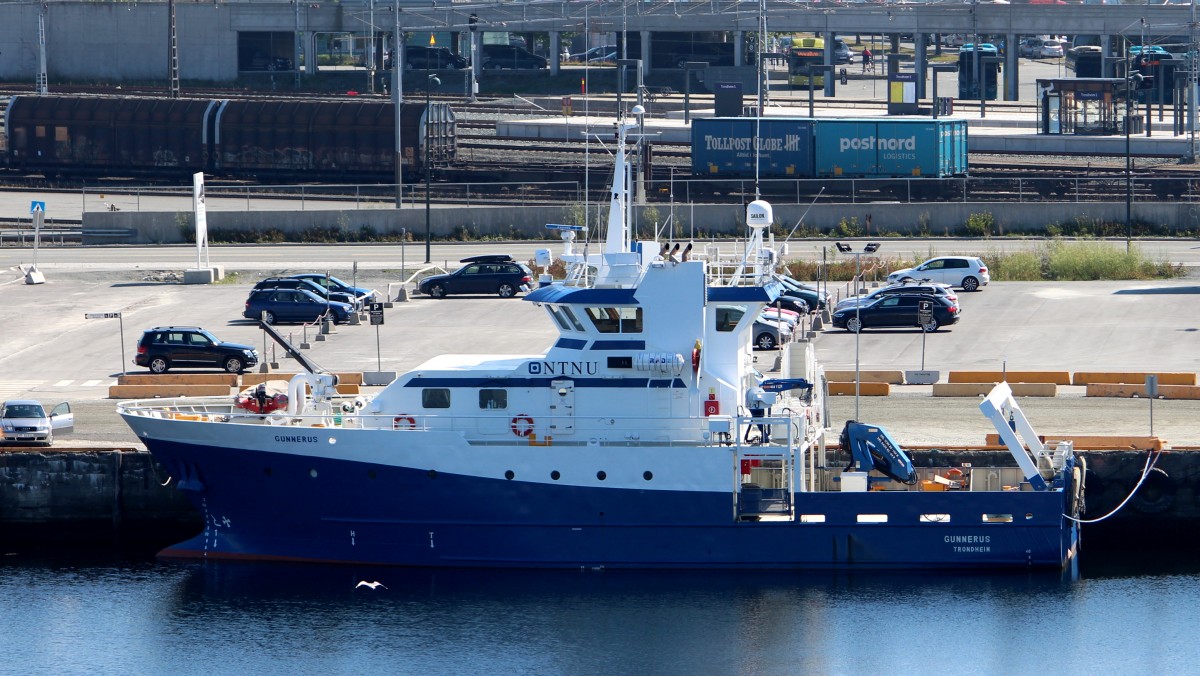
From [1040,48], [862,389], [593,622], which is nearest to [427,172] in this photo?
[862,389]

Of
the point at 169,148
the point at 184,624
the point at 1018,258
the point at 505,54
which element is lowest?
the point at 184,624

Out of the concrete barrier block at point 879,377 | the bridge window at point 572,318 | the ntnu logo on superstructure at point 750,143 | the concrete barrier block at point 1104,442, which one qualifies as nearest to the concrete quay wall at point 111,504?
the concrete barrier block at point 1104,442

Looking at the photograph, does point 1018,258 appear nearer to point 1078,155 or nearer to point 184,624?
point 1078,155

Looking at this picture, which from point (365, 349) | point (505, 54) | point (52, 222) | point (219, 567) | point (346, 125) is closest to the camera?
point (219, 567)

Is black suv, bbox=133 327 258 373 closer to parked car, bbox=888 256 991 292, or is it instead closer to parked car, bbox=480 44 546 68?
parked car, bbox=888 256 991 292

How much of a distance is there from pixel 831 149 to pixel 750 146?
3970 millimetres

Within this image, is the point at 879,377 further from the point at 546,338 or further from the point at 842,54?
the point at 842,54

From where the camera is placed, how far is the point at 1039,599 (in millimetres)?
30953

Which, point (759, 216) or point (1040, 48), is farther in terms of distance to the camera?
point (1040, 48)

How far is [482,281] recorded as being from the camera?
57438mm

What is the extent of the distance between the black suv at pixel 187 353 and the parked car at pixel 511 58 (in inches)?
2912

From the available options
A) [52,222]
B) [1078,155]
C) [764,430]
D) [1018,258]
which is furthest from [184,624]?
[1078,155]

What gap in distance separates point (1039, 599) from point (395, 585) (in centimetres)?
1236

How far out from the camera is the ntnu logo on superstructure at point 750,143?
77938 millimetres
